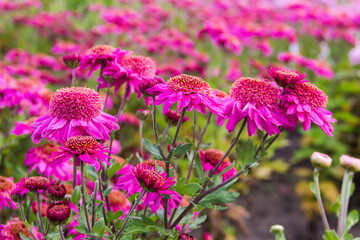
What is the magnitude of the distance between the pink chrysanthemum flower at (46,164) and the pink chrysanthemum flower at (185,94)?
0.56 meters

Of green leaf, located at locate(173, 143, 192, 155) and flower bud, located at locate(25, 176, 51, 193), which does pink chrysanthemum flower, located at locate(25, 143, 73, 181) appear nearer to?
flower bud, located at locate(25, 176, 51, 193)

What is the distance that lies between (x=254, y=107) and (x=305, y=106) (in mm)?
140

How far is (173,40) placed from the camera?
3.49 m

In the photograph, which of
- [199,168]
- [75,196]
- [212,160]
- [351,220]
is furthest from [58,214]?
[351,220]

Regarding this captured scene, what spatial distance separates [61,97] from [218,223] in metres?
1.81

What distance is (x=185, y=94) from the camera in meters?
1.00

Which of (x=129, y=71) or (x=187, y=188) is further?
(x=129, y=71)

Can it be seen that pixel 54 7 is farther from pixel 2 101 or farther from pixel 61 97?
pixel 61 97

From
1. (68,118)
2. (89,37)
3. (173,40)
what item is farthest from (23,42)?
(68,118)

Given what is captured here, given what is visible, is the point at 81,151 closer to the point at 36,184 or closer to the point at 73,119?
the point at 73,119

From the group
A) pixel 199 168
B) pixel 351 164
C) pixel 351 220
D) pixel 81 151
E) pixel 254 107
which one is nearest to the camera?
pixel 81 151

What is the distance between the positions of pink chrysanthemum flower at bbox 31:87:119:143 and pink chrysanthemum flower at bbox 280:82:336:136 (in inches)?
18.9

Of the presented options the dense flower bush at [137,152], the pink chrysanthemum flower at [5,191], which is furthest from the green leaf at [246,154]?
the pink chrysanthemum flower at [5,191]

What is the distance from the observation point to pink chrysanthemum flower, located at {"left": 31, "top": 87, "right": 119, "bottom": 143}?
972 millimetres
